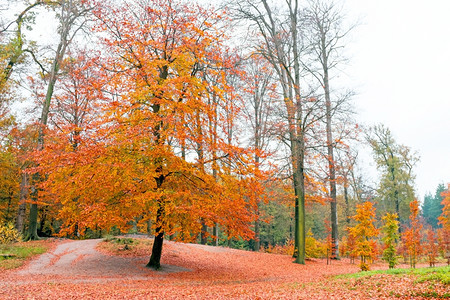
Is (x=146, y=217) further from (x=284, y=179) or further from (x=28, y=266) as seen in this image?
(x=284, y=179)

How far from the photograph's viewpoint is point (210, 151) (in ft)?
37.0

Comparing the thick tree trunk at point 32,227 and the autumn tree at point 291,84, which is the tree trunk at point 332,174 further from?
the thick tree trunk at point 32,227

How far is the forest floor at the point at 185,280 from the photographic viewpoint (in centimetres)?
721

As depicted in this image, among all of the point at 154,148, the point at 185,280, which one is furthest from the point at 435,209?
the point at 154,148

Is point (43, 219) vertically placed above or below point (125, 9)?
below

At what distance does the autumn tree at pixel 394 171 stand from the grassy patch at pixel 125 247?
26.4 meters

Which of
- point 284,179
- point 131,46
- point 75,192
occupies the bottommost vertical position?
point 75,192

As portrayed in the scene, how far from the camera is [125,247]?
49.7 ft

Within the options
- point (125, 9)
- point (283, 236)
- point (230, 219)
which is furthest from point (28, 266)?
point (283, 236)

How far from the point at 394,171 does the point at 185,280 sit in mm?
30169

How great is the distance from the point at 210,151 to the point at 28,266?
8086mm

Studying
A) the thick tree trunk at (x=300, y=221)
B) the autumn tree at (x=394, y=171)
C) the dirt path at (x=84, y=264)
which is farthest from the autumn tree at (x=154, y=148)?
the autumn tree at (x=394, y=171)

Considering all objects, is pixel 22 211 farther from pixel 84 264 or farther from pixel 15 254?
pixel 84 264

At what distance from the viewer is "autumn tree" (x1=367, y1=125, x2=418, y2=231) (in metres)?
32.7
